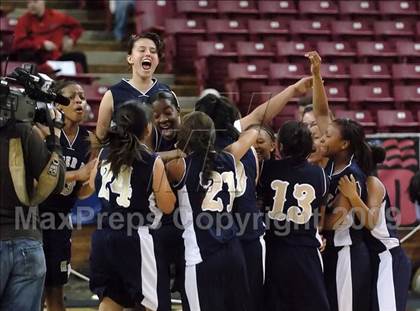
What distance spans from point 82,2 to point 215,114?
308 inches

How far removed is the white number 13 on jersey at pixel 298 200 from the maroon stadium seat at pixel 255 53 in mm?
5494

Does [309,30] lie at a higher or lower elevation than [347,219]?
higher

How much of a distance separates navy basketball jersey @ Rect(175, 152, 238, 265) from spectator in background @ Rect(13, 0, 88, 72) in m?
5.23

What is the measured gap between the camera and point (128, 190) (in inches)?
216

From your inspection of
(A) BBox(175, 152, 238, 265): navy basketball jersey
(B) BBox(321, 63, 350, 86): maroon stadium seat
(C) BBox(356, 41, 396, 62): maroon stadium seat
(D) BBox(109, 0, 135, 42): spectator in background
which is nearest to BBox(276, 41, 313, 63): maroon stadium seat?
(B) BBox(321, 63, 350, 86): maroon stadium seat

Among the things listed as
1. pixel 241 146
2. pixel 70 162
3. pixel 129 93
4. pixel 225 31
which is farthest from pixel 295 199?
pixel 225 31

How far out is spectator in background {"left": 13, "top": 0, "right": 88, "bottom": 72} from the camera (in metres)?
10.5

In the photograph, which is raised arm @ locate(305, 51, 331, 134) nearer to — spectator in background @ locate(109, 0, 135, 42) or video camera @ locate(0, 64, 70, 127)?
video camera @ locate(0, 64, 70, 127)

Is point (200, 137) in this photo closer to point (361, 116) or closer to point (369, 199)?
point (369, 199)

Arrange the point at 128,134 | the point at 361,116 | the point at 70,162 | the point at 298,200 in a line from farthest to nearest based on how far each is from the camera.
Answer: the point at 361,116 → the point at 70,162 → the point at 298,200 → the point at 128,134

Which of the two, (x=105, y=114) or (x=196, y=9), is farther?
(x=196, y=9)

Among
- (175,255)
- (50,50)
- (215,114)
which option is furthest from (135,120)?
(50,50)

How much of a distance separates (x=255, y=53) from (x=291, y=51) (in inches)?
16.9

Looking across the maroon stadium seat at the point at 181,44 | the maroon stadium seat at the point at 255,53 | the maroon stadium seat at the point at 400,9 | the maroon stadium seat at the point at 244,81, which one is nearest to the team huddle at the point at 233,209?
the maroon stadium seat at the point at 244,81
